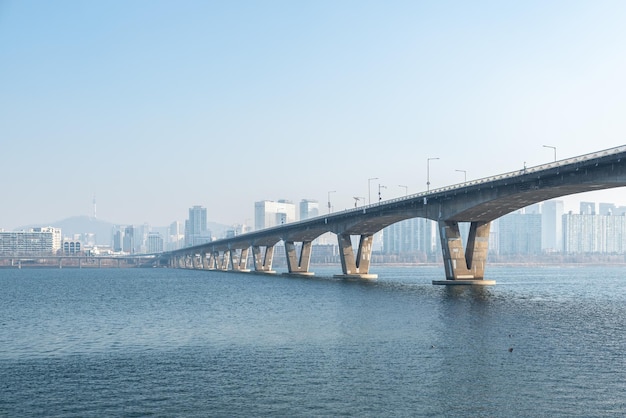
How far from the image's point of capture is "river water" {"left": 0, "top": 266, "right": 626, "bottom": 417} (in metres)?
31.0

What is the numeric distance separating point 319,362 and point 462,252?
70.2 m

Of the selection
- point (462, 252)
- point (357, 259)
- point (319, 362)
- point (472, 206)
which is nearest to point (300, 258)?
point (357, 259)

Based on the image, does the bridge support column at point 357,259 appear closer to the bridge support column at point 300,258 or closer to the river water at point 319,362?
the bridge support column at point 300,258

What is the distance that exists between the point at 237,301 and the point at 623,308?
42.1m

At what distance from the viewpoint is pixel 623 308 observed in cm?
7594

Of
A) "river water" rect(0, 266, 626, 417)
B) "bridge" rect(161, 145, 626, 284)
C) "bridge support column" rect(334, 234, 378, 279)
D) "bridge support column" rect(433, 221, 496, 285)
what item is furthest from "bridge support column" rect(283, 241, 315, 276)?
"river water" rect(0, 266, 626, 417)

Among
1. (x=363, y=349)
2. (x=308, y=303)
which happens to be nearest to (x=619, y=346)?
(x=363, y=349)

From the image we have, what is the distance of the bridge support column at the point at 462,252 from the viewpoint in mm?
106406

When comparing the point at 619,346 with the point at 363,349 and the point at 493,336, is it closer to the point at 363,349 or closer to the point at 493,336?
the point at 493,336

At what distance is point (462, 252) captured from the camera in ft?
353

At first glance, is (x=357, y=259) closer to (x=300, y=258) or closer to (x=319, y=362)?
(x=300, y=258)

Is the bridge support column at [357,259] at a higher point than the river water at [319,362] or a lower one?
higher

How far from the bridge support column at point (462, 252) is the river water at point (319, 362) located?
33861mm

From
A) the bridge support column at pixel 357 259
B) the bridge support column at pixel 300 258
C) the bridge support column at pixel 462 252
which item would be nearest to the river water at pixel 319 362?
the bridge support column at pixel 462 252
